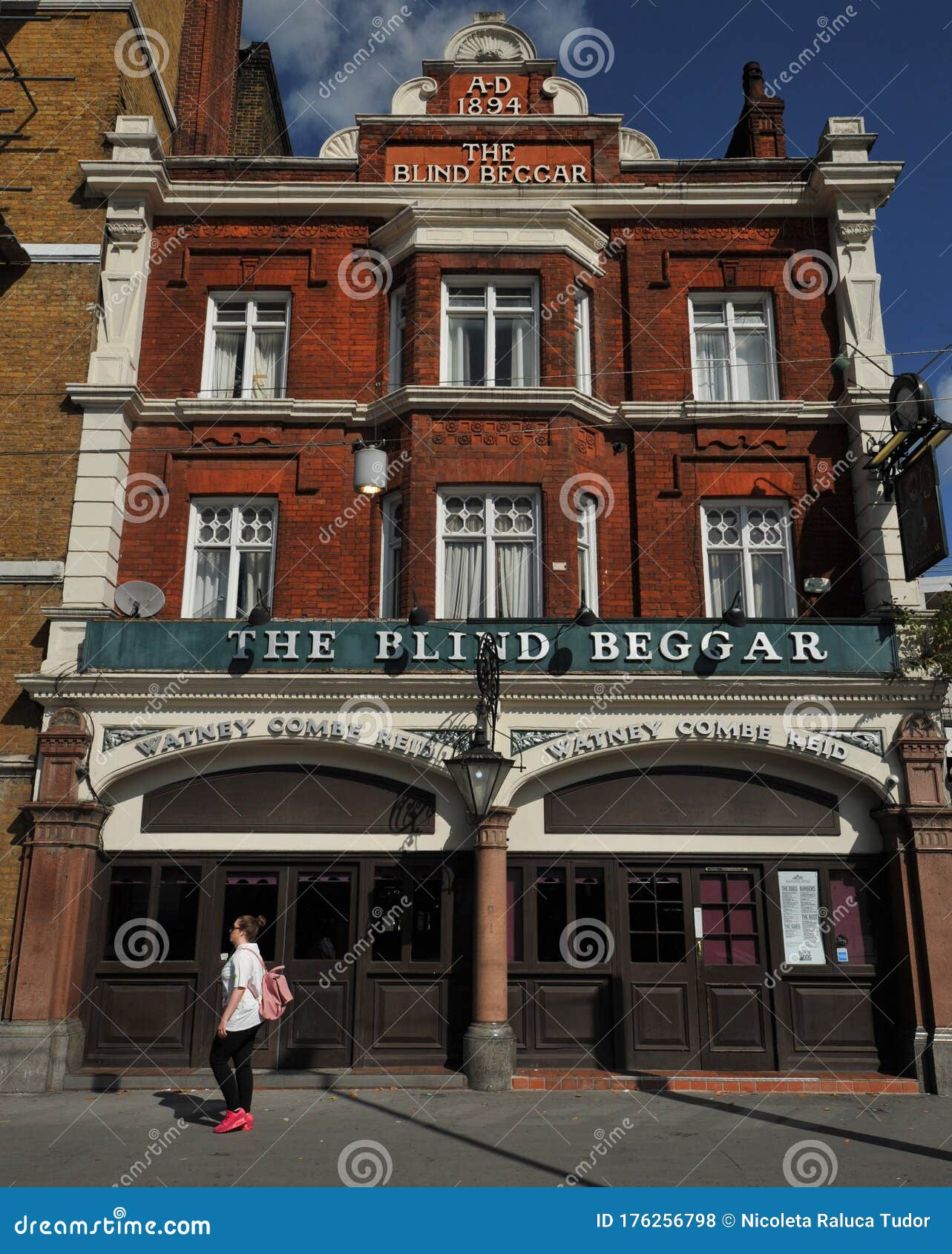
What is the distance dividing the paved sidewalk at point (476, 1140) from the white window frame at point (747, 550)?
6.29 m

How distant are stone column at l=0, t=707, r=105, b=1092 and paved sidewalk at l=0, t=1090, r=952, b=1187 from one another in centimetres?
58

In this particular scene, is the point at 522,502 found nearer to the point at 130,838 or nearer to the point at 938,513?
the point at 938,513

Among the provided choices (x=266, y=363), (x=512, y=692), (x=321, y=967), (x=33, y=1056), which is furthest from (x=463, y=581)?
(x=33, y=1056)

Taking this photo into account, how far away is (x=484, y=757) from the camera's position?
11.7 m

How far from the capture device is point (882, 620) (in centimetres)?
1270

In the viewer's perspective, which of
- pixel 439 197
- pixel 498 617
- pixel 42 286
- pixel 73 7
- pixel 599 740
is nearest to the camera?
pixel 599 740

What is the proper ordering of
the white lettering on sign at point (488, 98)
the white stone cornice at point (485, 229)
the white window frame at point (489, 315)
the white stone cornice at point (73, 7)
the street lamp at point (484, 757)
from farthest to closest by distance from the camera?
the white lettering on sign at point (488, 98) → the white stone cornice at point (73, 7) → the white stone cornice at point (485, 229) → the white window frame at point (489, 315) → the street lamp at point (484, 757)

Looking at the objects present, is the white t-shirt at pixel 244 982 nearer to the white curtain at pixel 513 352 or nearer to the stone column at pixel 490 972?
the stone column at pixel 490 972

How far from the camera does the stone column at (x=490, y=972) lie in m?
11.4

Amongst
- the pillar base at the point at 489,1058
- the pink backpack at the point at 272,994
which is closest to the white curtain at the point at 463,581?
the pillar base at the point at 489,1058

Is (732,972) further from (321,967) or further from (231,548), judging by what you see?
(231,548)

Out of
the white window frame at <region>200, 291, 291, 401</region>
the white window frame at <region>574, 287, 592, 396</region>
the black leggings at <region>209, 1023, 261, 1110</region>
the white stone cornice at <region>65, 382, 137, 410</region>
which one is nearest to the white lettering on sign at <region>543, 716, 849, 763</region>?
the black leggings at <region>209, 1023, 261, 1110</region>

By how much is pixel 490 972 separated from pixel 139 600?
667 cm

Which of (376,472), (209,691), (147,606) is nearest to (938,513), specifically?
(376,472)
